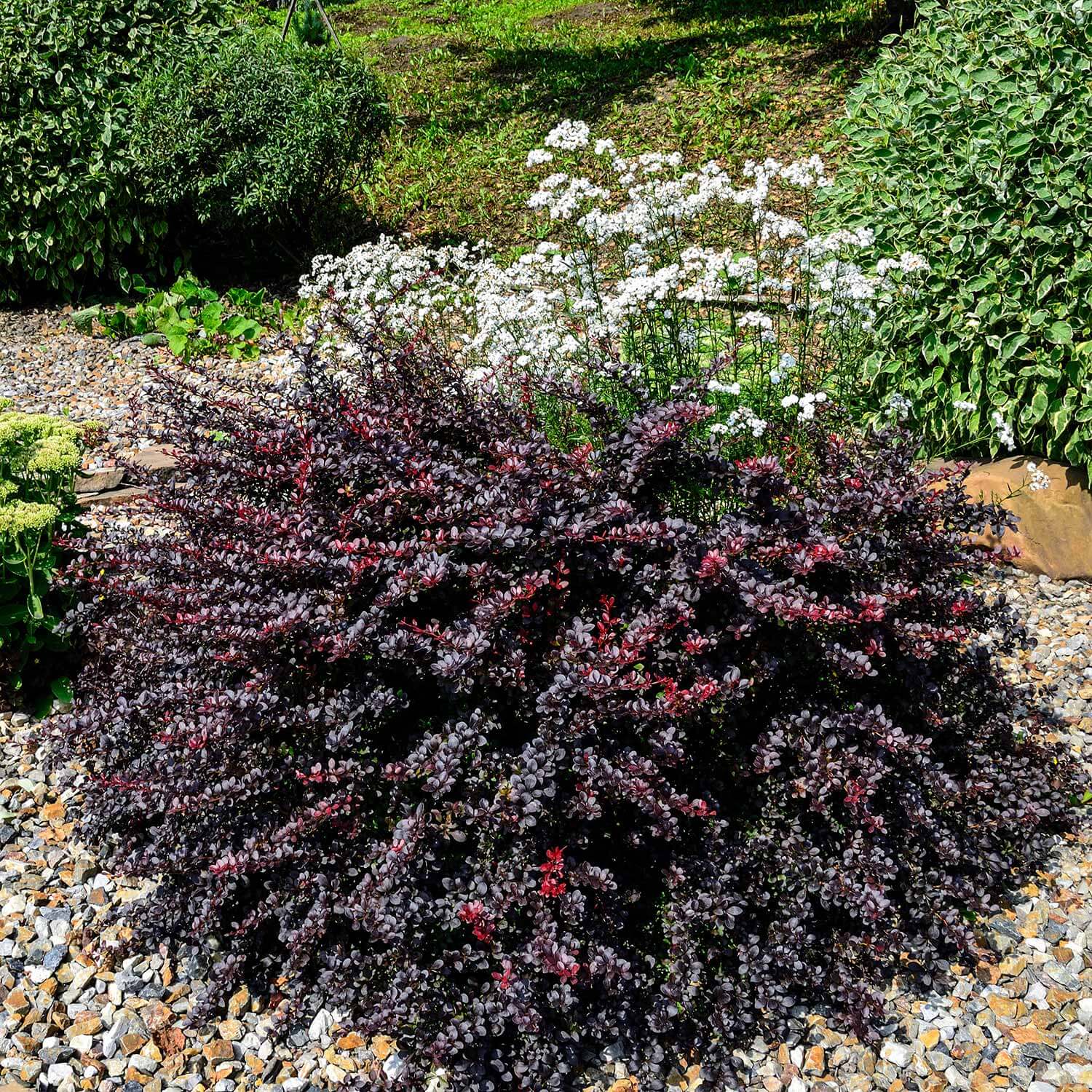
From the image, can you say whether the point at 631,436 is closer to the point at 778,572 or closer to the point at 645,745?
the point at 778,572

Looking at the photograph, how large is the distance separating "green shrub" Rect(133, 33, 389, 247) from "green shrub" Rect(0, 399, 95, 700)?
11.9ft

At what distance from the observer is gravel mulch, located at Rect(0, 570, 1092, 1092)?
2.58m

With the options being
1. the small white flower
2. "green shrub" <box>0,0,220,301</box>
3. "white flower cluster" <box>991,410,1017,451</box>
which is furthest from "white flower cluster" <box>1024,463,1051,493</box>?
"green shrub" <box>0,0,220,301</box>

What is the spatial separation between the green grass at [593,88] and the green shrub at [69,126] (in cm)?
Answer: 214

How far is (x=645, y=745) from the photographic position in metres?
2.73

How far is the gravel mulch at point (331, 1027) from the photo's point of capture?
258cm

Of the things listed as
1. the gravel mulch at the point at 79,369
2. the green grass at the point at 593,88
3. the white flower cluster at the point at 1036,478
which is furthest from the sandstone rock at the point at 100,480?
the white flower cluster at the point at 1036,478

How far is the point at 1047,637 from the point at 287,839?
9.61 feet

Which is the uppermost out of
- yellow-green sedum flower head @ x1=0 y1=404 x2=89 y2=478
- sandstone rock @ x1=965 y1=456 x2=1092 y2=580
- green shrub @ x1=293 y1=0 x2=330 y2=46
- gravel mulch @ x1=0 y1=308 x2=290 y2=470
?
green shrub @ x1=293 y1=0 x2=330 y2=46

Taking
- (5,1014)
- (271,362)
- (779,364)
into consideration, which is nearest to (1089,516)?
(779,364)

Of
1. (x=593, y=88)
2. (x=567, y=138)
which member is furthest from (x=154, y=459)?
(x=593, y=88)

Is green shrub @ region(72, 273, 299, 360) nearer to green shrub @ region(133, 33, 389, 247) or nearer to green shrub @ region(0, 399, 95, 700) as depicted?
green shrub @ region(133, 33, 389, 247)

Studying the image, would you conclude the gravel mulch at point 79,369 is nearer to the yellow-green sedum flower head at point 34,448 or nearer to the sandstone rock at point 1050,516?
the yellow-green sedum flower head at point 34,448

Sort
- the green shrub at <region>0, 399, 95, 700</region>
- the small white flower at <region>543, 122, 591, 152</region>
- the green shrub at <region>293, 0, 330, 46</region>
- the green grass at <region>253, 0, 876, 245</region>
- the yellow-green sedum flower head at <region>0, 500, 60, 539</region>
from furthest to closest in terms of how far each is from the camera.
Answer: the green shrub at <region>293, 0, 330, 46</region> < the green grass at <region>253, 0, 876, 245</region> < the small white flower at <region>543, 122, 591, 152</region> < the green shrub at <region>0, 399, 95, 700</region> < the yellow-green sedum flower head at <region>0, 500, 60, 539</region>
